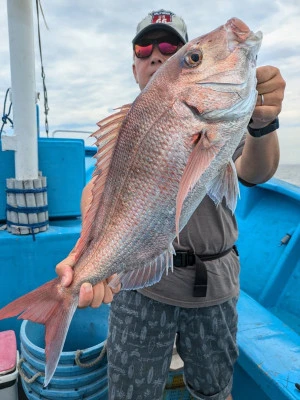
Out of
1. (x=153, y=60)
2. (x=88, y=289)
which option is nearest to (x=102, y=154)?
(x=88, y=289)

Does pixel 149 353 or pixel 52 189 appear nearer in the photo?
pixel 149 353

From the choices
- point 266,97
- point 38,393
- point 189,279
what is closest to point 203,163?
point 266,97

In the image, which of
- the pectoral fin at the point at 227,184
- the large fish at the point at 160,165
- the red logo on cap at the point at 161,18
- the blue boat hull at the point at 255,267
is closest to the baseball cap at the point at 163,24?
the red logo on cap at the point at 161,18

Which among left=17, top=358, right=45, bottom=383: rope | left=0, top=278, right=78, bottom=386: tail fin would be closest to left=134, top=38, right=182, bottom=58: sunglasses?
left=0, top=278, right=78, bottom=386: tail fin

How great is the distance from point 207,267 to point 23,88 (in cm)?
242

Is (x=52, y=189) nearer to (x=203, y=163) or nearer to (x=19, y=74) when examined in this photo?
(x=19, y=74)

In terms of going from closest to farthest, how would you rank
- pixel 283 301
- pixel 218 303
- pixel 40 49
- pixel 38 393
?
pixel 218 303 < pixel 38 393 < pixel 283 301 < pixel 40 49

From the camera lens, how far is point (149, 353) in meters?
1.85

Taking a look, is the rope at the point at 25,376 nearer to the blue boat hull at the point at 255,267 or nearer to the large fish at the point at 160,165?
the blue boat hull at the point at 255,267

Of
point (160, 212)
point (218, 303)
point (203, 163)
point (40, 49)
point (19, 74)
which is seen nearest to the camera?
point (203, 163)

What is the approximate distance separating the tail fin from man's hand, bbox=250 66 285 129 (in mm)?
1062

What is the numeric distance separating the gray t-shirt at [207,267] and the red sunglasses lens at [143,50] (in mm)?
724

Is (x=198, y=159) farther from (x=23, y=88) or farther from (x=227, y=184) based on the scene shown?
(x=23, y=88)

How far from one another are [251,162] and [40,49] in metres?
3.16
